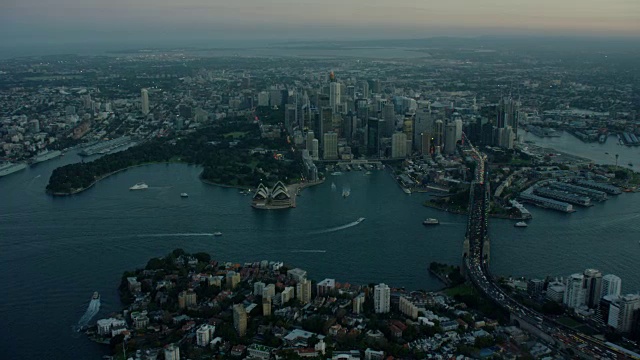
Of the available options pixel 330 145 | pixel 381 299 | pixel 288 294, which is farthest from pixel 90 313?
pixel 330 145

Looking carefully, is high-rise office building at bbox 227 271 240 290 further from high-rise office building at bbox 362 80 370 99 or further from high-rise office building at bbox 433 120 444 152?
high-rise office building at bbox 362 80 370 99

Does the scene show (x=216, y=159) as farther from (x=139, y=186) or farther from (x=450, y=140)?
(x=450, y=140)

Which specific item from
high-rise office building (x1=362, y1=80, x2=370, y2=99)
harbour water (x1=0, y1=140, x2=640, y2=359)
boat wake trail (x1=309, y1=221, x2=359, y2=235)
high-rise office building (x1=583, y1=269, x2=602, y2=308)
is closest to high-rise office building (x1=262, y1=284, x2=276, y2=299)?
harbour water (x1=0, y1=140, x2=640, y2=359)

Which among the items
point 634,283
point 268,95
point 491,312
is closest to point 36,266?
point 491,312

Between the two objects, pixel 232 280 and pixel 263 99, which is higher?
pixel 263 99

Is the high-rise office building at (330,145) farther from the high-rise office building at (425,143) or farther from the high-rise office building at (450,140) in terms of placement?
the high-rise office building at (450,140)

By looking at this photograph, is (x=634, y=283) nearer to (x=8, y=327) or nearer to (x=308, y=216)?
(x=308, y=216)
